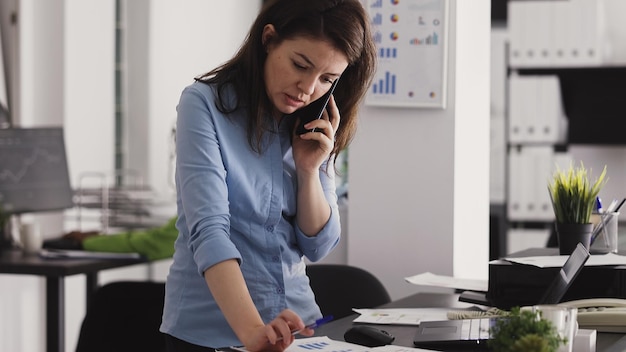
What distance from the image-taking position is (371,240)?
124 inches

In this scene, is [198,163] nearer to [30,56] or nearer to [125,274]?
[30,56]

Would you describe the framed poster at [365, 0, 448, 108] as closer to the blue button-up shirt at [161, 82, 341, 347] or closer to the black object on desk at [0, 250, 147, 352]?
the blue button-up shirt at [161, 82, 341, 347]

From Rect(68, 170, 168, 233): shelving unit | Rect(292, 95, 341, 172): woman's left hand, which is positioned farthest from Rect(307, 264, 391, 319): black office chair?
Rect(68, 170, 168, 233): shelving unit

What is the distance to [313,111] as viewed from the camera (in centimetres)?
197

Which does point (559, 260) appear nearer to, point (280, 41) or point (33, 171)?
point (280, 41)

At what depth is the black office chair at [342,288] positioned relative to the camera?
2715 mm

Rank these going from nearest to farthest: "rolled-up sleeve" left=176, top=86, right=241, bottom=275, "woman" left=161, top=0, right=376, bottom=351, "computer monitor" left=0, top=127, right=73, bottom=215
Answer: "rolled-up sleeve" left=176, top=86, right=241, bottom=275
"woman" left=161, top=0, right=376, bottom=351
"computer monitor" left=0, top=127, right=73, bottom=215

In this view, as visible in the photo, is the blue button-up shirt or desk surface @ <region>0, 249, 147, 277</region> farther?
desk surface @ <region>0, 249, 147, 277</region>

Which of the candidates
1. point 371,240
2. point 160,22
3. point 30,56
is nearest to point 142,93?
point 160,22

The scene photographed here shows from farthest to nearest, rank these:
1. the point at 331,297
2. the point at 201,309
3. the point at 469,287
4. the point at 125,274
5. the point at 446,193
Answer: the point at 125,274, the point at 446,193, the point at 331,297, the point at 469,287, the point at 201,309

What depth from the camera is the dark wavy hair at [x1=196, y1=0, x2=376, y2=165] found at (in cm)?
183

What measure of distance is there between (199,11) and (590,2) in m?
2.42

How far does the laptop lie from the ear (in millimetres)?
655

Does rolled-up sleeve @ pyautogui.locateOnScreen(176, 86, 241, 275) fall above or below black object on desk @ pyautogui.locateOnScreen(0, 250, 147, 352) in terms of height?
above
